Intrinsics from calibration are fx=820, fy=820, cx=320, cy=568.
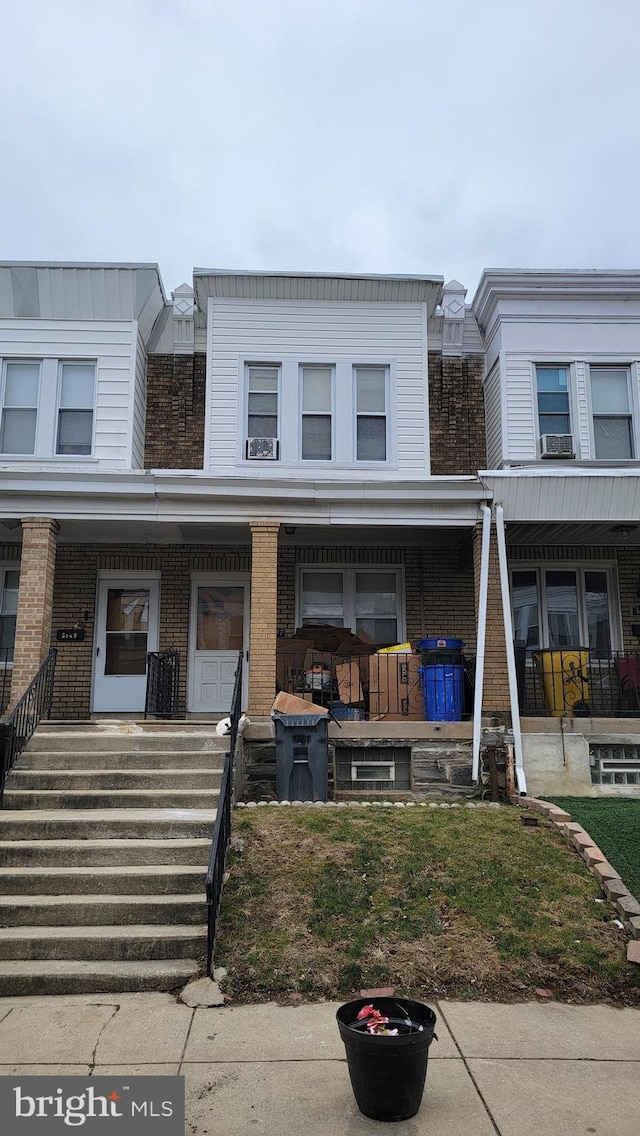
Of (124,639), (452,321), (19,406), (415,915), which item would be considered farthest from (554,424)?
(415,915)

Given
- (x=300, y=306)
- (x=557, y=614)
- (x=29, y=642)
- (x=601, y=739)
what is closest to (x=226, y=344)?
(x=300, y=306)

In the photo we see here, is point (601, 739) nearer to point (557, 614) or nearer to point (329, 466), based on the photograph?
point (557, 614)

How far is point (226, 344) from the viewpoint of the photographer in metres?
12.3

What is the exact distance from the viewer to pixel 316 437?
12.2 m

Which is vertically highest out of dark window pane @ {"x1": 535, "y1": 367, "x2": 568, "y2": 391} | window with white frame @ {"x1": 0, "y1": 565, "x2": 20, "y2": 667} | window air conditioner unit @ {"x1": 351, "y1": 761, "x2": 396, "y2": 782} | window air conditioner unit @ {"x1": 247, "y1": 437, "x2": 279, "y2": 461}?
dark window pane @ {"x1": 535, "y1": 367, "x2": 568, "y2": 391}

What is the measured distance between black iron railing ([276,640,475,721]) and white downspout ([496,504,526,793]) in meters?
0.72

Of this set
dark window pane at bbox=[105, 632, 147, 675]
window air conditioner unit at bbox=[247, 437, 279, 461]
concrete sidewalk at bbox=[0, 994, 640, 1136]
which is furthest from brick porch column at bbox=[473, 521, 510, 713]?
concrete sidewalk at bbox=[0, 994, 640, 1136]

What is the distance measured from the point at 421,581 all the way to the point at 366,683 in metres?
2.41

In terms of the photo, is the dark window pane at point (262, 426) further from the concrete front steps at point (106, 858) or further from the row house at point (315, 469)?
the concrete front steps at point (106, 858)

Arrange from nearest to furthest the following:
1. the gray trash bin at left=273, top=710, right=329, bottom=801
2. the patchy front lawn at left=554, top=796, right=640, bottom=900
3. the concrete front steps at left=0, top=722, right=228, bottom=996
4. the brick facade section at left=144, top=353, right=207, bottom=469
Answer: the concrete front steps at left=0, top=722, right=228, bottom=996 < the patchy front lawn at left=554, top=796, right=640, bottom=900 < the gray trash bin at left=273, top=710, right=329, bottom=801 < the brick facade section at left=144, top=353, right=207, bottom=469

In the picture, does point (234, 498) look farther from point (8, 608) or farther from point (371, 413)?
point (8, 608)

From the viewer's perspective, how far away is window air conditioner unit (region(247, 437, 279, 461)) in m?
11.9

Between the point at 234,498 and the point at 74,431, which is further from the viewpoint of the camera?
the point at 74,431

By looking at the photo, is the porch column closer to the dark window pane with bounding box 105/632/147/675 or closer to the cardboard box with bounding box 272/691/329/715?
the cardboard box with bounding box 272/691/329/715
